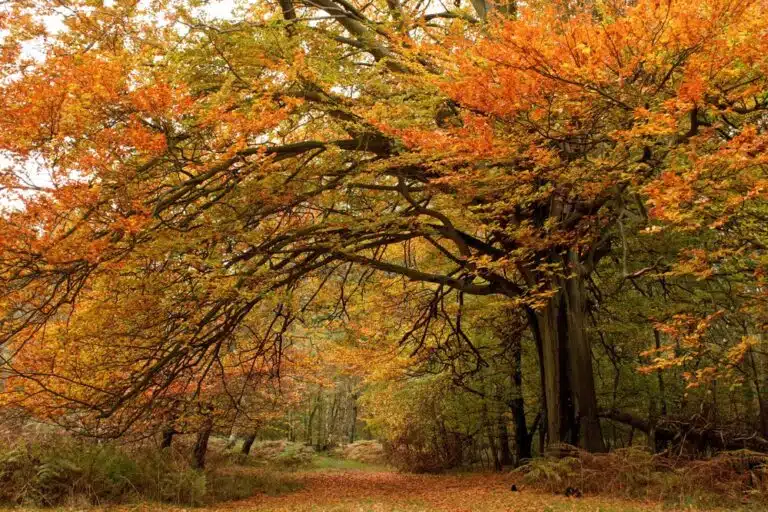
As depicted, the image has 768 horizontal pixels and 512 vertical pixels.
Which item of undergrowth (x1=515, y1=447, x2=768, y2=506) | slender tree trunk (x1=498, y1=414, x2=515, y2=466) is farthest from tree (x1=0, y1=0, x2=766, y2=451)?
slender tree trunk (x1=498, y1=414, x2=515, y2=466)

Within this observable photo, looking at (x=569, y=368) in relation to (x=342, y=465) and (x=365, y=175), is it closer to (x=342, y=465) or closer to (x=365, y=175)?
(x=365, y=175)

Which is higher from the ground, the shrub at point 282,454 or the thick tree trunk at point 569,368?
the thick tree trunk at point 569,368

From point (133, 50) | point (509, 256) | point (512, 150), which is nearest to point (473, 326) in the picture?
point (509, 256)

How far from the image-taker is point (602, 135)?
6.59 meters

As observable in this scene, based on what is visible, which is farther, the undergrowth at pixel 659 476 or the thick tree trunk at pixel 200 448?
the thick tree trunk at pixel 200 448

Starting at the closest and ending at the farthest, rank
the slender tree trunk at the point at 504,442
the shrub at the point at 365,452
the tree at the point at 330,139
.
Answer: the tree at the point at 330,139
the slender tree trunk at the point at 504,442
the shrub at the point at 365,452

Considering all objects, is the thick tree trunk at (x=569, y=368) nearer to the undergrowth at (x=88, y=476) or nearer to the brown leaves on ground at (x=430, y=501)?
the brown leaves on ground at (x=430, y=501)

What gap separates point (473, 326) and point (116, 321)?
27.6ft

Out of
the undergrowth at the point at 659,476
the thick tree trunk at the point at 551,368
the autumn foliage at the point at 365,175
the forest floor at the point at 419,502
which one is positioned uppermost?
the autumn foliage at the point at 365,175

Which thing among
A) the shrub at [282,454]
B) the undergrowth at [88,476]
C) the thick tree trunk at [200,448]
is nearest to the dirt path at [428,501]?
the undergrowth at [88,476]

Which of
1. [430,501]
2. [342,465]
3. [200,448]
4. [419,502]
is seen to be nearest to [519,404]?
[430,501]

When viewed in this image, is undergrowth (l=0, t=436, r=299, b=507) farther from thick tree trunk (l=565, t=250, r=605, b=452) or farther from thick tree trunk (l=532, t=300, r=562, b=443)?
thick tree trunk (l=565, t=250, r=605, b=452)

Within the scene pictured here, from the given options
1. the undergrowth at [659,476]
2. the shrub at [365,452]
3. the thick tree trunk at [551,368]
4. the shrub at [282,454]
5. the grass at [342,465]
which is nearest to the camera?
the undergrowth at [659,476]

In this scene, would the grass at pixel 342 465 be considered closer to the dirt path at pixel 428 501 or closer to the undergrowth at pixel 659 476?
the dirt path at pixel 428 501
